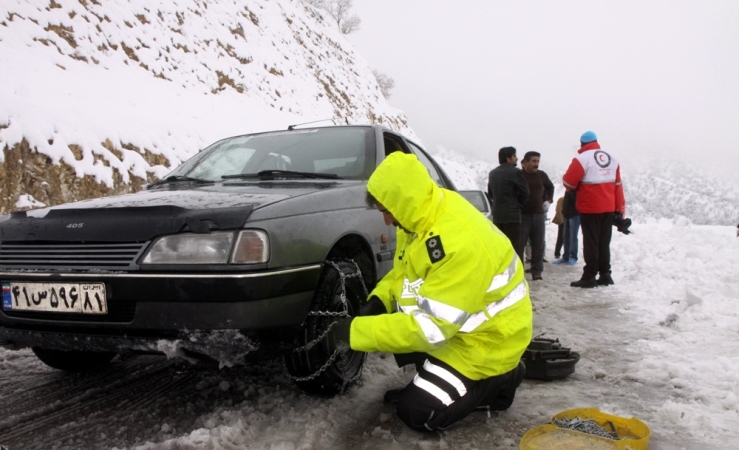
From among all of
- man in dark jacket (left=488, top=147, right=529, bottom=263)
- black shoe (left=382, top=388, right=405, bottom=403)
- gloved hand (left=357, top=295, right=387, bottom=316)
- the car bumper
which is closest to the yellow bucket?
black shoe (left=382, top=388, right=405, bottom=403)

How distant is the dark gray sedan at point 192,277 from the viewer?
6.55 ft

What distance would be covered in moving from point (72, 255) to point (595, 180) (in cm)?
537

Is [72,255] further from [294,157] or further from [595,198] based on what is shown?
[595,198]

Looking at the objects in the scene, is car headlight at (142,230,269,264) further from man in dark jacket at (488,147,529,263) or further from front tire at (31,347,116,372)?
man in dark jacket at (488,147,529,263)

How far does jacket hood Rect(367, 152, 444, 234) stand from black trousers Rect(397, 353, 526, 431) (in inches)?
25.0

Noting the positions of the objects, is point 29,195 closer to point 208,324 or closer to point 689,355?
point 208,324

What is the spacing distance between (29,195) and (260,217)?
5216 millimetres

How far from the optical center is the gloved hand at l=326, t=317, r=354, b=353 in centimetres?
236

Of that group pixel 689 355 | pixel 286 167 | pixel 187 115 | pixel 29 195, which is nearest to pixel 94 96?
pixel 187 115

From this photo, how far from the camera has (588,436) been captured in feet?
6.88

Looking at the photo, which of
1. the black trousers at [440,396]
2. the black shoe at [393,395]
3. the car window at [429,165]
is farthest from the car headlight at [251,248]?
the car window at [429,165]

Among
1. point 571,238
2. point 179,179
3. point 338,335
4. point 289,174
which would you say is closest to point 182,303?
point 338,335

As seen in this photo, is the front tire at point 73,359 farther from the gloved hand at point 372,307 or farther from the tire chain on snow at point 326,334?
the gloved hand at point 372,307

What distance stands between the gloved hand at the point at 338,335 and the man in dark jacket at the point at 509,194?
420 cm
